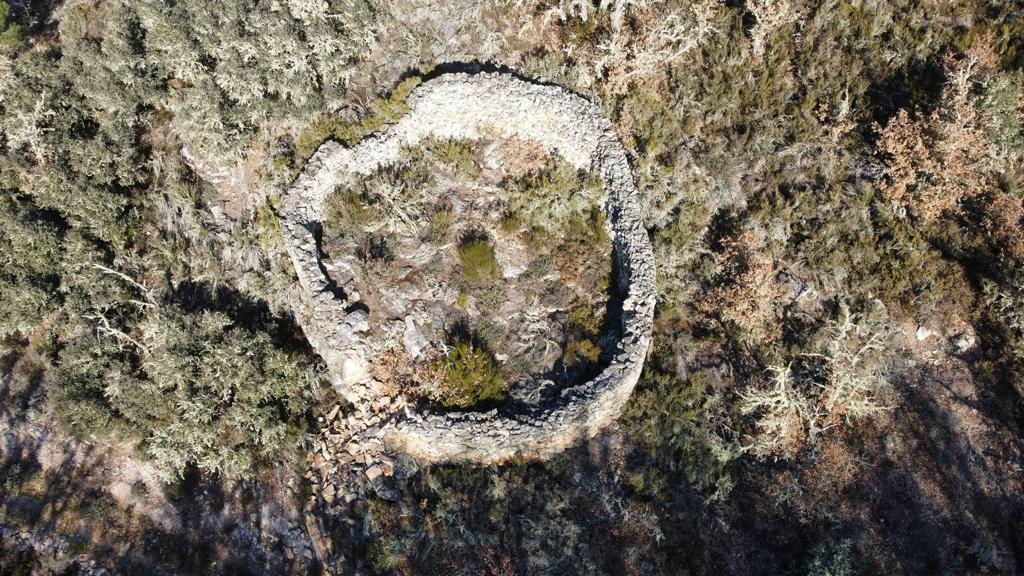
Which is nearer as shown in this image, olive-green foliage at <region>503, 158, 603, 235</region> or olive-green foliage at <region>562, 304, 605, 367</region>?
olive-green foliage at <region>562, 304, 605, 367</region>

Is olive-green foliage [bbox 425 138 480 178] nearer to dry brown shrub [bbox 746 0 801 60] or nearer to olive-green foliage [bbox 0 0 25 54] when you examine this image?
dry brown shrub [bbox 746 0 801 60]

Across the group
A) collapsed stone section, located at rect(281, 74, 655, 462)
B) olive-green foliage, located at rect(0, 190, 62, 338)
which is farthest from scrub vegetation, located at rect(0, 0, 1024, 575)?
collapsed stone section, located at rect(281, 74, 655, 462)

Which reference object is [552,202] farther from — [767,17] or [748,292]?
[767,17]

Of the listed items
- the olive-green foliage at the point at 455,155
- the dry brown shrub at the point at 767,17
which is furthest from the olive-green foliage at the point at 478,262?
the dry brown shrub at the point at 767,17

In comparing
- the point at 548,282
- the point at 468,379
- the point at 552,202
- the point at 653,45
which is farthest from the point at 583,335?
the point at 653,45

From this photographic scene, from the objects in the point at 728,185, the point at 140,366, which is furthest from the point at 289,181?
the point at 728,185

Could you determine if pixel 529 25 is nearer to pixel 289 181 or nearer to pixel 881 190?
pixel 289 181

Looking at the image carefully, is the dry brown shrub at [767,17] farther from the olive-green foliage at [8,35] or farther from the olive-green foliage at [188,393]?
the olive-green foliage at [8,35]
